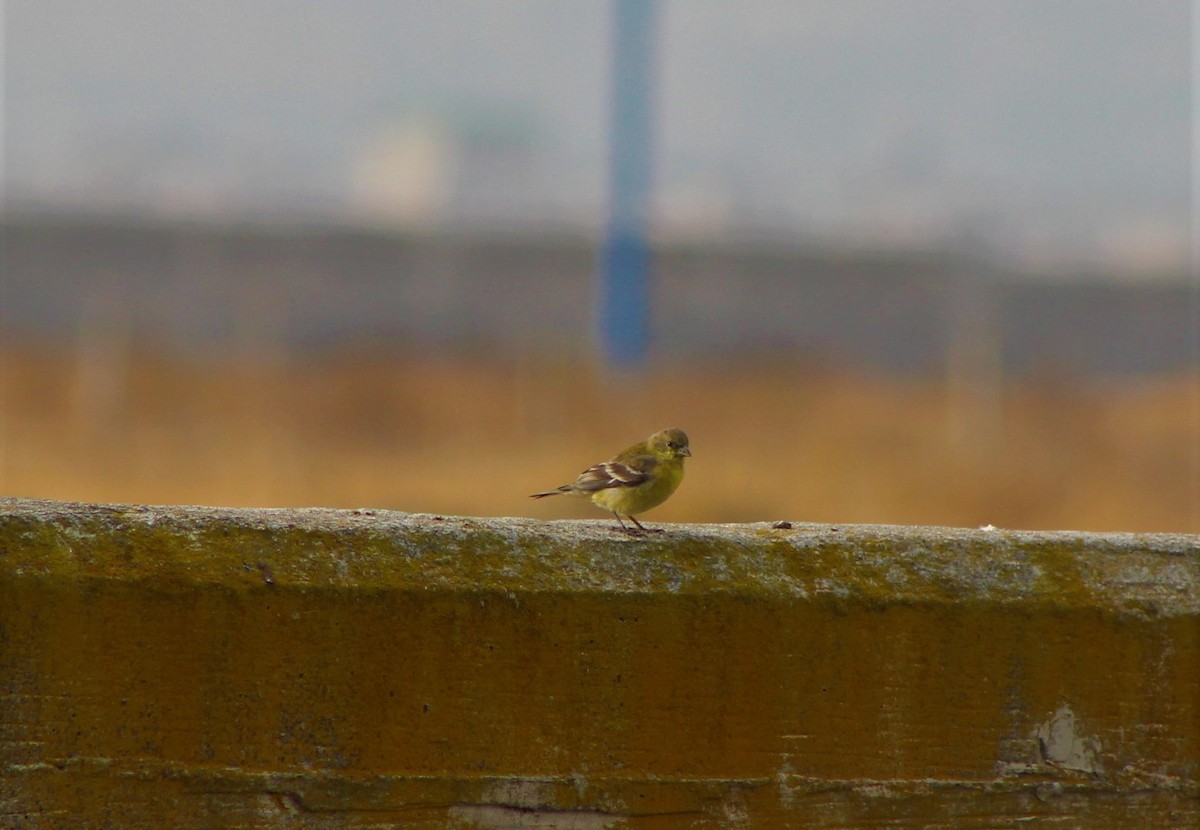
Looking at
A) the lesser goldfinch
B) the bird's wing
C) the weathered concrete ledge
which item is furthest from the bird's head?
the weathered concrete ledge

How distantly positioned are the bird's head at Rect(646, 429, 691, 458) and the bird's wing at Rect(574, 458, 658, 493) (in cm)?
25

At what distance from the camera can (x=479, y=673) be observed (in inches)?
72.5

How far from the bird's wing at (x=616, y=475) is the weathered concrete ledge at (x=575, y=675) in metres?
2.26

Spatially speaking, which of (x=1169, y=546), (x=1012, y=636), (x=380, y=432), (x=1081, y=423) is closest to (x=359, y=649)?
(x=1012, y=636)

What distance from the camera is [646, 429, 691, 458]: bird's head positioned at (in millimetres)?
4761

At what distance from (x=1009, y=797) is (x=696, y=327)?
2668cm

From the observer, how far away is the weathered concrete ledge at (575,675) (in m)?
1.73

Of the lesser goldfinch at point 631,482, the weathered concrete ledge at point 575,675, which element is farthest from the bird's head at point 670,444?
the weathered concrete ledge at point 575,675

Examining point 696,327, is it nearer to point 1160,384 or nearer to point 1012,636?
point 1160,384

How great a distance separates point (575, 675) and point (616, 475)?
257cm

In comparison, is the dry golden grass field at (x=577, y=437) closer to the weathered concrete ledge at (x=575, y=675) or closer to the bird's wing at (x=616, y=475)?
the bird's wing at (x=616, y=475)

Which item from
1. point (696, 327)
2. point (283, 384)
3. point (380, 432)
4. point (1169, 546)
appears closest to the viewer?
point (1169, 546)

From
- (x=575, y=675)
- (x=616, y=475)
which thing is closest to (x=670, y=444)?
(x=616, y=475)

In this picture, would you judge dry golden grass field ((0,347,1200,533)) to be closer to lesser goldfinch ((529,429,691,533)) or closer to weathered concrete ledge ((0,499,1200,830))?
lesser goldfinch ((529,429,691,533))
